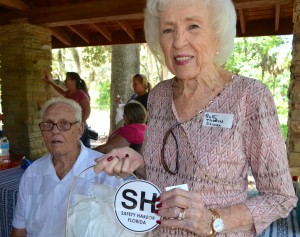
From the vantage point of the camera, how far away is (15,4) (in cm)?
425

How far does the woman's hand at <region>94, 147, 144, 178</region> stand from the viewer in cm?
104

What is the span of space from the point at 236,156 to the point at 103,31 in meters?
4.91

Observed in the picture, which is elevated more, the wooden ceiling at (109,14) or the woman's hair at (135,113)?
the wooden ceiling at (109,14)

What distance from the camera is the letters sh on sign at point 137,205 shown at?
36.7 inches

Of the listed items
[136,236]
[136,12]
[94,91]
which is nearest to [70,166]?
[136,236]

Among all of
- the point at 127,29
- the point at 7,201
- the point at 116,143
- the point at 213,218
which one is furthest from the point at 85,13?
the point at 213,218

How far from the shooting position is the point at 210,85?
1105 mm

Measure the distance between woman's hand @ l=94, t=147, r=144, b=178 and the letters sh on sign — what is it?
102 mm

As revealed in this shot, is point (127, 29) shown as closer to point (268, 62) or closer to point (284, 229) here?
point (284, 229)

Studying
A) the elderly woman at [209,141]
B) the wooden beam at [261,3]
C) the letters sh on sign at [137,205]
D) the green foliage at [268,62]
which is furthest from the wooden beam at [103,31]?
the green foliage at [268,62]

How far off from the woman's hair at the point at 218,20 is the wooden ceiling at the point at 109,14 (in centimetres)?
250

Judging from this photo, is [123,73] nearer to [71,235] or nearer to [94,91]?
[71,235]

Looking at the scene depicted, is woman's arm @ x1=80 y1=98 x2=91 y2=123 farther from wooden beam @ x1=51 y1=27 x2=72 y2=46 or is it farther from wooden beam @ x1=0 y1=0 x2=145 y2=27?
wooden beam @ x1=51 y1=27 x2=72 y2=46

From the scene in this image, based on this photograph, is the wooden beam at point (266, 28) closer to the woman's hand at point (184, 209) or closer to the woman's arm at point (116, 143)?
the woman's arm at point (116, 143)
